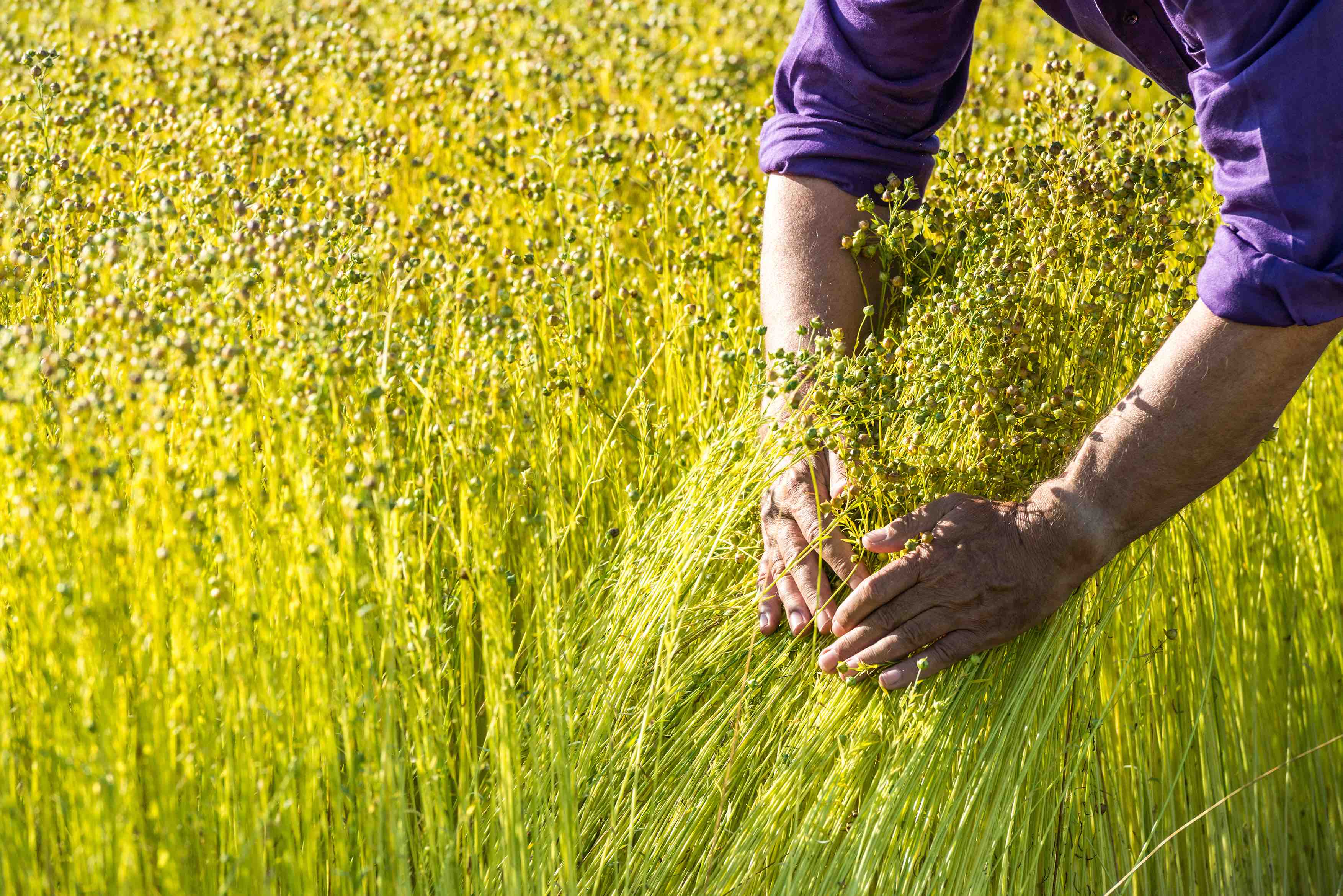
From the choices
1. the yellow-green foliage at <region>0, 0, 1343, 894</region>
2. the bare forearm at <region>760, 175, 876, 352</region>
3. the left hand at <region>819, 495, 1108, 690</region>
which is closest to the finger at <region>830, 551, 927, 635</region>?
the left hand at <region>819, 495, 1108, 690</region>

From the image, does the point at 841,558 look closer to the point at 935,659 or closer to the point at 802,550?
the point at 802,550

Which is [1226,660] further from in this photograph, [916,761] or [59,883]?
[59,883]

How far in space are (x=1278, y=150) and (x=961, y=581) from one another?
0.64 metres

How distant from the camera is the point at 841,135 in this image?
1.86 metres

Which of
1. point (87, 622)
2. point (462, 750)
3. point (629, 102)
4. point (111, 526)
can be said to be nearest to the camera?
point (87, 622)

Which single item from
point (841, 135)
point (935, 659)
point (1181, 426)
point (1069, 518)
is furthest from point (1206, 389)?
point (841, 135)

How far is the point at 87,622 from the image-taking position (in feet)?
3.97

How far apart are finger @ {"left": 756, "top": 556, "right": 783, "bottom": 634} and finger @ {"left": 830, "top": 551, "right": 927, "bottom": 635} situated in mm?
154

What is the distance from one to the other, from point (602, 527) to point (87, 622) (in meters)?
1.05

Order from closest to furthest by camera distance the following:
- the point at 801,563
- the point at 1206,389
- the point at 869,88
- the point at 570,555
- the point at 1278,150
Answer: the point at 1278,150 → the point at 1206,389 → the point at 801,563 → the point at 869,88 → the point at 570,555

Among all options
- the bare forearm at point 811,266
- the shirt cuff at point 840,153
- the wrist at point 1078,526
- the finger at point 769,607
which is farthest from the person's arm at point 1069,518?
the shirt cuff at point 840,153

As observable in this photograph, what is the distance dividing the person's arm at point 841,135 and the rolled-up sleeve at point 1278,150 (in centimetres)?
51

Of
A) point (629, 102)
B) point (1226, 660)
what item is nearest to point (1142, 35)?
point (1226, 660)

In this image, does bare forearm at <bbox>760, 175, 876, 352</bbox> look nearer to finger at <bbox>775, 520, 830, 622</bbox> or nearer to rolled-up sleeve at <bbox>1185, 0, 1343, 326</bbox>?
finger at <bbox>775, 520, 830, 622</bbox>
